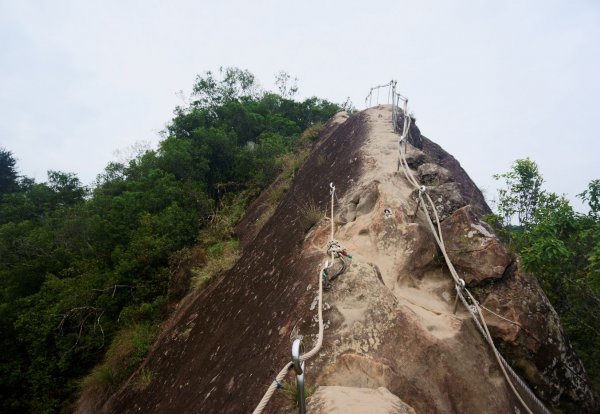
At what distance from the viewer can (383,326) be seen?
3201mm

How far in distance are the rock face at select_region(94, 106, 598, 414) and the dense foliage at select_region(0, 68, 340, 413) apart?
12.3ft

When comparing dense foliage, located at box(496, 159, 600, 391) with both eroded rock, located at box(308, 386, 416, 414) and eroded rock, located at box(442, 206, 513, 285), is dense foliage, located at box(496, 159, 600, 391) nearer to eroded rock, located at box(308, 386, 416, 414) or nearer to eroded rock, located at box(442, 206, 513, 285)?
eroded rock, located at box(442, 206, 513, 285)

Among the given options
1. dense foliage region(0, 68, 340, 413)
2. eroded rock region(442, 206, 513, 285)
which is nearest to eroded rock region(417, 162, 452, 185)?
eroded rock region(442, 206, 513, 285)

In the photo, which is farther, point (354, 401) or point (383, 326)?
point (383, 326)

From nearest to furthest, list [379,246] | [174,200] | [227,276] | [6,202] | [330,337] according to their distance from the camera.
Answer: [330,337]
[379,246]
[227,276]
[174,200]
[6,202]

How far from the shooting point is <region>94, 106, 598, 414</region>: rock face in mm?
2936

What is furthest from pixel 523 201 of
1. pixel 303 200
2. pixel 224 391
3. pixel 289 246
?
pixel 224 391

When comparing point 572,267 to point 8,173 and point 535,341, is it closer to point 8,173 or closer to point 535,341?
point 535,341

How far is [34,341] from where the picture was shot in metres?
9.29

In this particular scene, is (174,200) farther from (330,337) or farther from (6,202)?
(6,202)

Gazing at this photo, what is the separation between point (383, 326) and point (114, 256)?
31.5ft

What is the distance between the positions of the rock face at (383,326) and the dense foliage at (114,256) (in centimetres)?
375

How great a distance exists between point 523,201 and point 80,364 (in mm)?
12043

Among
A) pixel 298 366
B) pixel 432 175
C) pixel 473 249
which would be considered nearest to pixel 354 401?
pixel 298 366
